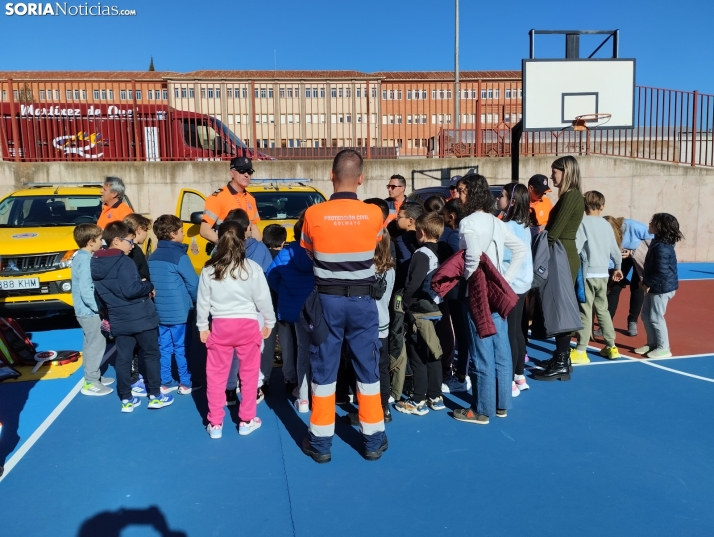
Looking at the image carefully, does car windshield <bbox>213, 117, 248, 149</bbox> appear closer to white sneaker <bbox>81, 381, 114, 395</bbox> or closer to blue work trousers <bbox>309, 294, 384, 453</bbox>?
white sneaker <bbox>81, 381, 114, 395</bbox>

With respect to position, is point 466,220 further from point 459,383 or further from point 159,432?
point 159,432

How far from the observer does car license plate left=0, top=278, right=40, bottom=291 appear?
742 cm

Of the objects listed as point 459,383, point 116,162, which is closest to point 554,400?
point 459,383

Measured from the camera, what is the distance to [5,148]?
13.0 meters

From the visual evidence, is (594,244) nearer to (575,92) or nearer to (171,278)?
(171,278)

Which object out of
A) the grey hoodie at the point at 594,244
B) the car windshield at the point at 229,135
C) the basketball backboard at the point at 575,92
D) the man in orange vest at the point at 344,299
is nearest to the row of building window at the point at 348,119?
the car windshield at the point at 229,135

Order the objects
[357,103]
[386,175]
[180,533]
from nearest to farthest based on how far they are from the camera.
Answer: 1. [180,533]
2. [386,175]
3. [357,103]

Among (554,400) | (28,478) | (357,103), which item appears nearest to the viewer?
(28,478)

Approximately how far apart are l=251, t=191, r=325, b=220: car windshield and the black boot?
4.52 m

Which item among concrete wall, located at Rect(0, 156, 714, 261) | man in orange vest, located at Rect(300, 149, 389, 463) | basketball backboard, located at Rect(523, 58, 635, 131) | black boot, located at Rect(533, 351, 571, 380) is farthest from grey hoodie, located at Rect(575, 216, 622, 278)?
concrete wall, located at Rect(0, 156, 714, 261)

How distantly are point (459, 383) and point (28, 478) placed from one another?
3.68m

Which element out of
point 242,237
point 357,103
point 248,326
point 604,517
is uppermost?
point 357,103

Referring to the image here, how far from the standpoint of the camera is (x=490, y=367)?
184 inches

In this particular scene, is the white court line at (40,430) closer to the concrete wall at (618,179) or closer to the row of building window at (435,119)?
the concrete wall at (618,179)
